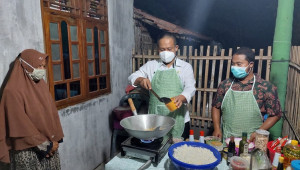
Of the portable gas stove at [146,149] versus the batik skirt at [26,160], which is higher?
the portable gas stove at [146,149]

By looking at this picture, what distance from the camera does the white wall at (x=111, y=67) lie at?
2.32 metres

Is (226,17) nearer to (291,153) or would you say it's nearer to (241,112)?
(241,112)

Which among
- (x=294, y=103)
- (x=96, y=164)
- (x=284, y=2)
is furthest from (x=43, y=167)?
(x=284, y=2)

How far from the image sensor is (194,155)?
1.59 meters

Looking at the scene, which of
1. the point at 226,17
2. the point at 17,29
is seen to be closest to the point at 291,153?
the point at 17,29

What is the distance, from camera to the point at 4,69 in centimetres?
228

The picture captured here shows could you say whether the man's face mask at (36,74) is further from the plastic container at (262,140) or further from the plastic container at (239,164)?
the plastic container at (262,140)

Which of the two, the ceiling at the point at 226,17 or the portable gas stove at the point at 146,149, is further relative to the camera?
the ceiling at the point at 226,17

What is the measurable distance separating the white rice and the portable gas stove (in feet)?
0.49

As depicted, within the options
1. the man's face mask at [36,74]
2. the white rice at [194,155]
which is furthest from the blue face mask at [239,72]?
the man's face mask at [36,74]

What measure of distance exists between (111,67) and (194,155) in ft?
10.4

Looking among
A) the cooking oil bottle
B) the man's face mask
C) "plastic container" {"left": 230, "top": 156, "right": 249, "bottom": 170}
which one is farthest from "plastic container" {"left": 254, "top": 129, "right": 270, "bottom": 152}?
the man's face mask

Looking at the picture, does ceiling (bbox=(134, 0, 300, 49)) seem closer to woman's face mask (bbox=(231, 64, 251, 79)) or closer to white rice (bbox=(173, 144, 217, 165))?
woman's face mask (bbox=(231, 64, 251, 79))

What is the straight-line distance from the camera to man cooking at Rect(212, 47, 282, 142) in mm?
2354
